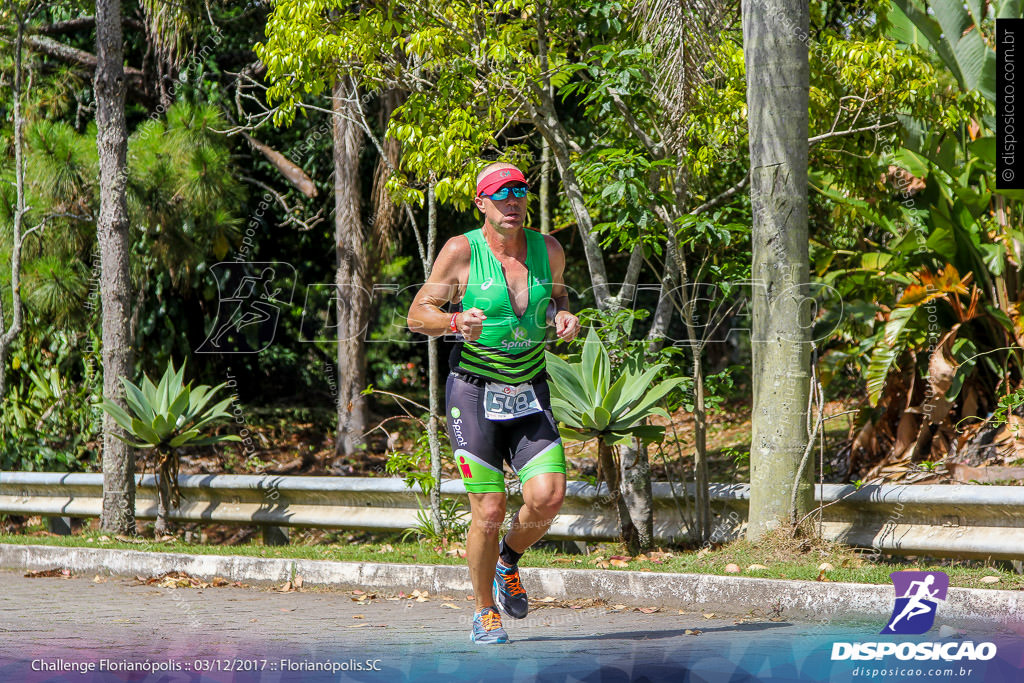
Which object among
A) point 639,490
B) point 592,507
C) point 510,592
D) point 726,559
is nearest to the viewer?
point 510,592

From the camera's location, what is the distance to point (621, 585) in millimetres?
6594

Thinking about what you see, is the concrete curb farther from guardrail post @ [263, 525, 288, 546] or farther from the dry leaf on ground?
guardrail post @ [263, 525, 288, 546]

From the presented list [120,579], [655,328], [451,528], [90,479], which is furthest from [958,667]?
[90,479]

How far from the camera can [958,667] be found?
4.64m

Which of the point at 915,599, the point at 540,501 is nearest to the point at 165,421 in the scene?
the point at 540,501

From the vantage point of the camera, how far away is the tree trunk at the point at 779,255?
7.04 meters

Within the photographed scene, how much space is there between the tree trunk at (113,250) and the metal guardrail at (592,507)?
1.89 feet

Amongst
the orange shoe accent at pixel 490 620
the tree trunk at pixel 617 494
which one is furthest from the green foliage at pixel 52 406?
the orange shoe accent at pixel 490 620

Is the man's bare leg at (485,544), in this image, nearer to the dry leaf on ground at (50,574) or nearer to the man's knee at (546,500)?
the man's knee at (546,500)

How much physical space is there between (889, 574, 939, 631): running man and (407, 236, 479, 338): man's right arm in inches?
103

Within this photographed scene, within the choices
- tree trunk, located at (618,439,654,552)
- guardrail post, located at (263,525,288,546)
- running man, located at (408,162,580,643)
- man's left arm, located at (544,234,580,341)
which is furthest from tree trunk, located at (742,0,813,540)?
guardrail post, located at (263,525,288,546)

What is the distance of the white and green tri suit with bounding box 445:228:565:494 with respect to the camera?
536cm

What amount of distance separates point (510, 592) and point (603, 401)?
2061mm

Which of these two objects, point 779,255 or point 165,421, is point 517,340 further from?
point 165,421
